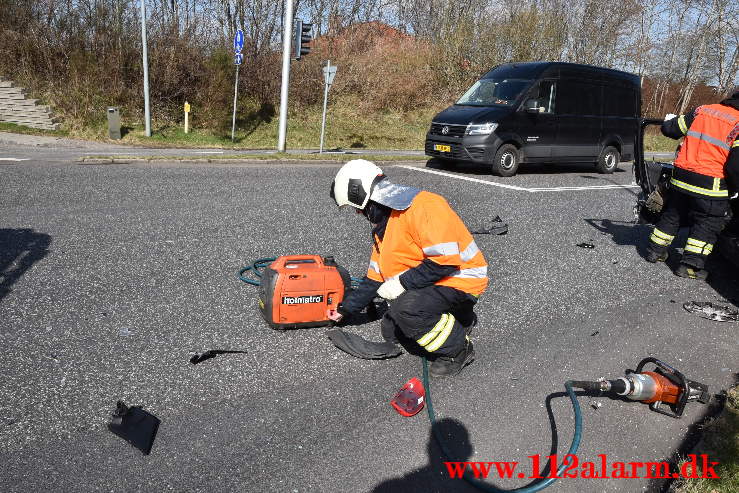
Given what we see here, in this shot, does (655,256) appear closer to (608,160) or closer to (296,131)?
(608,160)

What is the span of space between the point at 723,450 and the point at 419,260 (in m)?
2.04

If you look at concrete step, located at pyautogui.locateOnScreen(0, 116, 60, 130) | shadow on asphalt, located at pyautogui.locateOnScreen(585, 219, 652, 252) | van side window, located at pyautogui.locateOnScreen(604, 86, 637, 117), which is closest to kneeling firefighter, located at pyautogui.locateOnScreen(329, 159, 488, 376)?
shadow on asphalt, located at pyautogui.locateOnScreen(585, 219, 652, 252)

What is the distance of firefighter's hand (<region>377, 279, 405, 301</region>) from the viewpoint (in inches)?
137

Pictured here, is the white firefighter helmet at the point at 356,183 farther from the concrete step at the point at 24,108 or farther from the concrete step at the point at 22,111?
the concrete step at the point at 24,108

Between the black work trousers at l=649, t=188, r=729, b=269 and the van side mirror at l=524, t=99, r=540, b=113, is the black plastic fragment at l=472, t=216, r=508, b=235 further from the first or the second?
the van side mirror at l=524, t=99, r=540, b=113

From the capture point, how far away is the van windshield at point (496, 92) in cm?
1170

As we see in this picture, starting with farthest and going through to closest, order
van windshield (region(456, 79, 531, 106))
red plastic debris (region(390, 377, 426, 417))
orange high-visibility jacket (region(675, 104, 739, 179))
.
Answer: van windshield (region(456, 79, 531, 106)), orange high-visibility jacket (region(675, 104, 739, 179)), red plastic debris (region(390, 377, 426, 417))

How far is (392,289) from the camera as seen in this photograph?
3.47m

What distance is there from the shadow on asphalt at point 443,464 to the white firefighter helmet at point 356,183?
1.44 m

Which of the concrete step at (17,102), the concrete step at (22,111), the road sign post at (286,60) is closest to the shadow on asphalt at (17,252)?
the road sign post at (286,60)

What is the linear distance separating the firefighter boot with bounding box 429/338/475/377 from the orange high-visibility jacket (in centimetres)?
374

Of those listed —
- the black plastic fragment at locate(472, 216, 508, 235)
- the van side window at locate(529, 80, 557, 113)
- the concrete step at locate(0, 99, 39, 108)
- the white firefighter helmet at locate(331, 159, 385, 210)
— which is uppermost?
the van side window at locate(529, 80, 557, 113)

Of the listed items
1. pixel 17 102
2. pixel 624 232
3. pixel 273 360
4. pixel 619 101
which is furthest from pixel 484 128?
pixel 17 102

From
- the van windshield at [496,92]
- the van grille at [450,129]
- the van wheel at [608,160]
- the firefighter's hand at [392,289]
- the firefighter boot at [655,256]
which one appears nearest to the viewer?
the firefighter's hand at [392,289]
